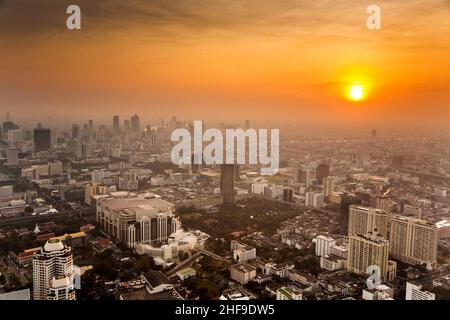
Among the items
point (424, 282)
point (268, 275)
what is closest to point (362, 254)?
point (424, 282)

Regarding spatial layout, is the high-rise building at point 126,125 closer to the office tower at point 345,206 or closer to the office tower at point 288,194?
the office tower at point 288,194

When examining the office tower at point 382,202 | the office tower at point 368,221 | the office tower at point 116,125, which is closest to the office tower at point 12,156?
the office tower at point 116,125

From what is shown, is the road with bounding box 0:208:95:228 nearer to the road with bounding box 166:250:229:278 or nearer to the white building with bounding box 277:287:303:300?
the road with bounding box 166:250:229:278

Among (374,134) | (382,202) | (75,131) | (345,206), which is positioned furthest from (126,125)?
(382,202)

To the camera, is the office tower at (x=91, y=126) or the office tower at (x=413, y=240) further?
the office tower at (x=413, y=240)

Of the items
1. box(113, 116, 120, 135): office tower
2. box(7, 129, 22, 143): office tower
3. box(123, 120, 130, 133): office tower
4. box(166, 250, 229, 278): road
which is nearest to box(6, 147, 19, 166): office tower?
box(7, 129, 22, 143): office tower

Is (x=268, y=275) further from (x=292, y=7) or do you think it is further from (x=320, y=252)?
(x=292, y=7)
